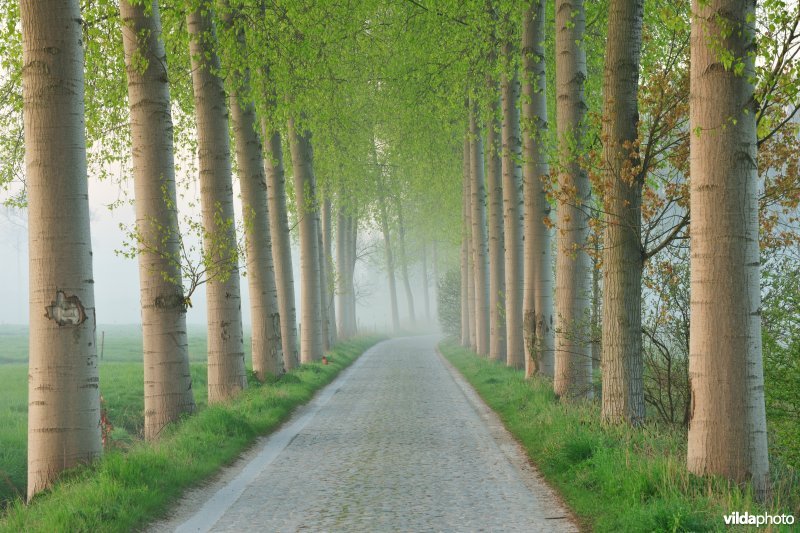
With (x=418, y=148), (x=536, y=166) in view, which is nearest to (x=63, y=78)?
(x=536, y=166)

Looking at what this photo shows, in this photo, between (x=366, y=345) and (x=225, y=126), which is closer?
(x=225, y=126)

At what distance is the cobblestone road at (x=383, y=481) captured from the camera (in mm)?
6551

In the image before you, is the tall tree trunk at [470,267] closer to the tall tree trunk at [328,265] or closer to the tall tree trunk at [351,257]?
the tall tree trunk at [328,265]

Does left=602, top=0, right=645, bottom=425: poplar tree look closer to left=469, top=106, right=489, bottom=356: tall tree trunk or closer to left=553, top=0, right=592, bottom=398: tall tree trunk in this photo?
left=553, top=0, right=592, bottom=398: tall tree trunk

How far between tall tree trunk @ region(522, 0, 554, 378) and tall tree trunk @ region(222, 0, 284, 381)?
5.21 metres

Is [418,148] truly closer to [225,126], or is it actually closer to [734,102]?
[225,126]

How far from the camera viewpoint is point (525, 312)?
1612 cm

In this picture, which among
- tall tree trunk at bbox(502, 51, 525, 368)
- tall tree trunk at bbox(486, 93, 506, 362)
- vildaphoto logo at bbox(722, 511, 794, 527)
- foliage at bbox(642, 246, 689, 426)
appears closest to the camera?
vildaphoto logo at bbox(722, 511, 794, 527)

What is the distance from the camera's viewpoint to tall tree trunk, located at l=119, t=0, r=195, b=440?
10.7 m

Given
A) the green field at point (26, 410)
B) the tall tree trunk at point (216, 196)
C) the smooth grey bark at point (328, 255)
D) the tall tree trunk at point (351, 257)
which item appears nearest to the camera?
the green field at point (26, 410)

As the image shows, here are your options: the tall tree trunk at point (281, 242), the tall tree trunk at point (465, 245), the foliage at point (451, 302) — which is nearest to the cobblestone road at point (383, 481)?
the tall tree trunk at point (281, 242)

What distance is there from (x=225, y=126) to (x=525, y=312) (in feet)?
22.3

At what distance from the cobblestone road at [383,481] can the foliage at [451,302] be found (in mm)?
28998

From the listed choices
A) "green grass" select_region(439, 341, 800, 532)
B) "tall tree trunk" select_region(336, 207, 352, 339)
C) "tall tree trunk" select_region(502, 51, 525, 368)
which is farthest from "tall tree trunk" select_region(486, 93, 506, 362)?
"tall tree trunk" select_region(336, 207, 352, 339)
